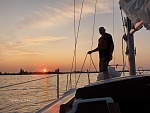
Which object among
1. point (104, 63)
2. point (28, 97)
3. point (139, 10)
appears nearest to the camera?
point (139, 10)

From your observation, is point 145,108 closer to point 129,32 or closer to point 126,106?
point 126,106

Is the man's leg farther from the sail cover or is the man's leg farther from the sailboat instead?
the sailboat

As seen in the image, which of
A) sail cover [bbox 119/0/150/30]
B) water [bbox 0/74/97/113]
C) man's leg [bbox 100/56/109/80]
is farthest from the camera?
water [bbox 0/74/97/113]

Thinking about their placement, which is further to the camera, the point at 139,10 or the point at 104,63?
the point at 104,63

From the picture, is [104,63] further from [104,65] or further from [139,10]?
[139,10]

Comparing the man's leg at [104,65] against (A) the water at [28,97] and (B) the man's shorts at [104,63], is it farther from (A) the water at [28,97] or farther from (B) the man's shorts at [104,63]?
(A) the water at [28,97]

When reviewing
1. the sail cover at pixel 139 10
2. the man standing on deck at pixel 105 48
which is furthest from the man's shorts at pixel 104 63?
the sail cover at pixel 139 10

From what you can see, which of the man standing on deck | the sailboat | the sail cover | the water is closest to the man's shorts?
the man standing on deck

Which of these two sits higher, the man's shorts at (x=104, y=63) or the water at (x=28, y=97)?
the man's shorts at (x=104, y=63)

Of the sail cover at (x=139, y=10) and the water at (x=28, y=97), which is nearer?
the sail cover at (x=139, y=10)

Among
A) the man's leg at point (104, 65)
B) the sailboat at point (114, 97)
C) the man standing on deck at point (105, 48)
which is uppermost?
the man standing on deck at point (105, 48)

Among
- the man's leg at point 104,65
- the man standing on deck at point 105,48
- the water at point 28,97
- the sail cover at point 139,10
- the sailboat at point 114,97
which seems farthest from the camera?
the water at point 28,97

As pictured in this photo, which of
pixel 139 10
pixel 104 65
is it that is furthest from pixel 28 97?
pixel 139 10

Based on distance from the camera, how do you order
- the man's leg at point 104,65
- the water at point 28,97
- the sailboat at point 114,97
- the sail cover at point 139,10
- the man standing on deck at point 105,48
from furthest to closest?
the water at point 28,97 → the man standing on deck at point 105,48 → the man's leg at point 104,65 → the sail cover at point 139,10 → the sailboat at point 114,97
